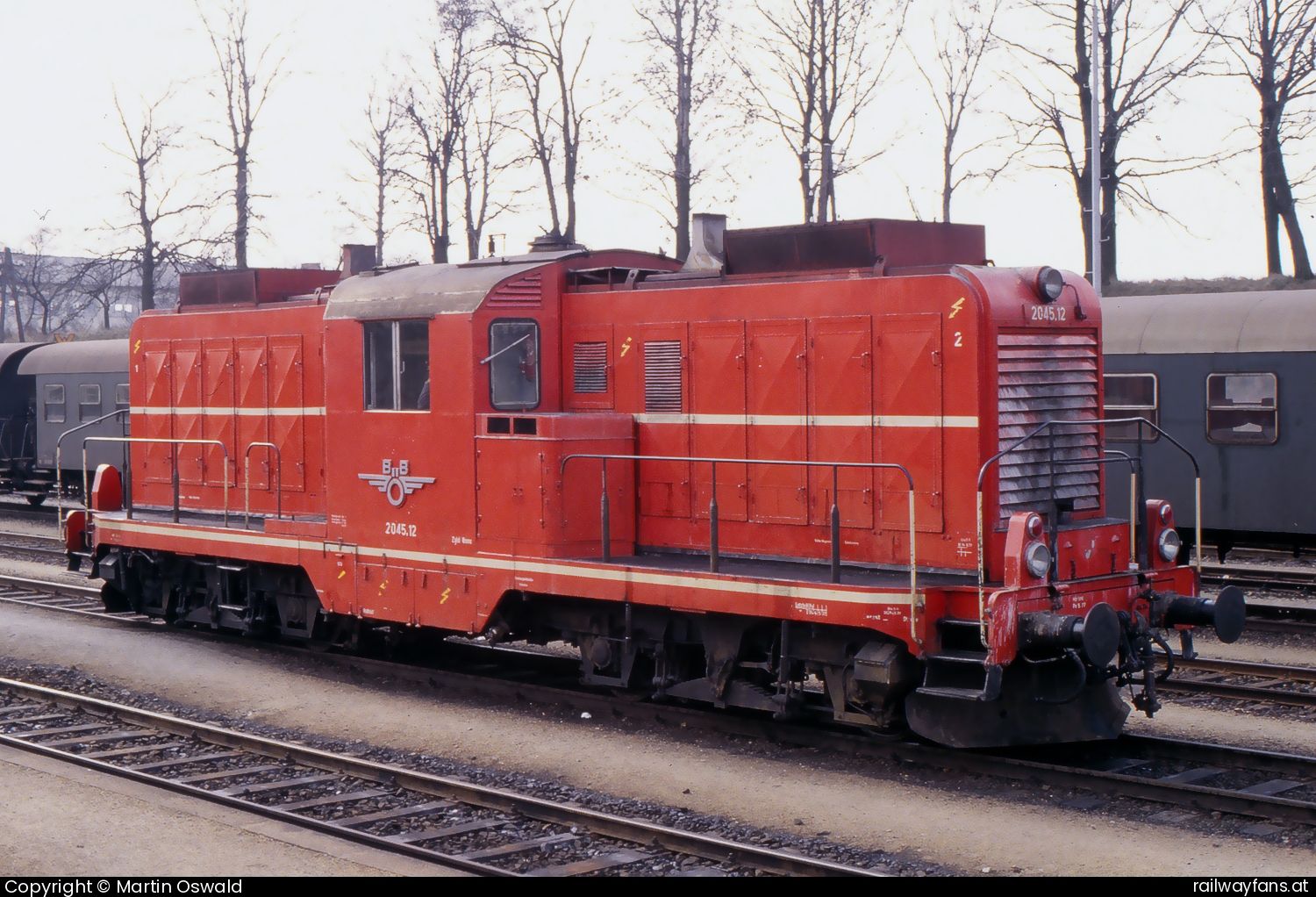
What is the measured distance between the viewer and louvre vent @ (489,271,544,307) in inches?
412

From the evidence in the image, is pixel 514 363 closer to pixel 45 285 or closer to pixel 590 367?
pixel 590 367

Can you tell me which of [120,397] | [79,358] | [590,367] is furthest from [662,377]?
[79,358]

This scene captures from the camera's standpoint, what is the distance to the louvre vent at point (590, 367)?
10.8 m

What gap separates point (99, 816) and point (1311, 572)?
15481 millimetres

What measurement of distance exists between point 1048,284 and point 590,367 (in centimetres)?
384

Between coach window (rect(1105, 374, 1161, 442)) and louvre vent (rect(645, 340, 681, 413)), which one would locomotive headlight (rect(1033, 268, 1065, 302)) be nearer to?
louvre vent (rect(645, 340, 681, 413))

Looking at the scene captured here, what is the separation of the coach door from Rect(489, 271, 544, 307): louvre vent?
10.3 feet

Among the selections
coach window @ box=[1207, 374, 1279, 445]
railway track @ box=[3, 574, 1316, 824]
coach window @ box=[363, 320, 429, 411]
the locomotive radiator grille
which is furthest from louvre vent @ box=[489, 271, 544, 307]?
coach window @ box=[1207, 374, 1279, 445]

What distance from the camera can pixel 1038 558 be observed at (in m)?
A: 8.11

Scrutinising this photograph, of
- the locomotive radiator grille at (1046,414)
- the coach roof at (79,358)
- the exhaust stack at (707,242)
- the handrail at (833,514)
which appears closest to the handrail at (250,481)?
the handrail at (833,514)
